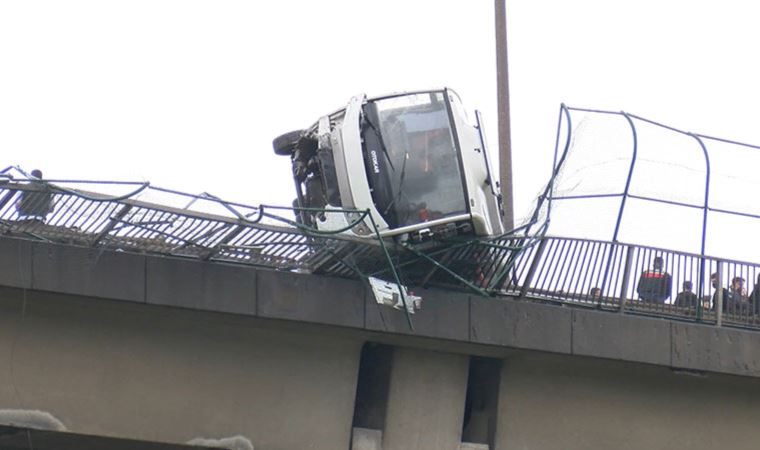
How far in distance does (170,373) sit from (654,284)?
5.29 metres

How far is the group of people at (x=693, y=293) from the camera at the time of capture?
16.8 meters

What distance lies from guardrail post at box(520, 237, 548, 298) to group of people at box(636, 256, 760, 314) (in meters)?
1.23

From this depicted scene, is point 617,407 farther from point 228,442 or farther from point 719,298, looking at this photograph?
point 228,442

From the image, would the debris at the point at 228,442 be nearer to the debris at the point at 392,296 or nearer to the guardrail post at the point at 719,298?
the debris at the point at 392,296

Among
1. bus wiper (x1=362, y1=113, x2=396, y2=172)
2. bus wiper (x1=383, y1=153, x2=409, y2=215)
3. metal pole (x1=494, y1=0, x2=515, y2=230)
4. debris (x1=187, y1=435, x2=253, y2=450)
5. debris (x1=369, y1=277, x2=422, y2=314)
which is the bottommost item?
debris (x1=187, y1=435, x2=253, y2=450)

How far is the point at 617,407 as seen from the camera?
56.5 feet

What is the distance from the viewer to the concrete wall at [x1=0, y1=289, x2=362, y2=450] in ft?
47.7

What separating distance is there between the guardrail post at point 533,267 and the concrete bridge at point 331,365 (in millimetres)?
184

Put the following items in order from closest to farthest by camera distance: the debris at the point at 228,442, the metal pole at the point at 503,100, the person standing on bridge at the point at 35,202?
the person standing on bridge at the point at 35,202 < the debris at the point at 228,442 < the metal pole at the point at 503,100

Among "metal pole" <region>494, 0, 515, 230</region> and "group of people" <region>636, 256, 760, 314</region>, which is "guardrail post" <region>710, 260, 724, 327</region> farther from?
"metal pole" <region>494, 0, 515, 230</region>

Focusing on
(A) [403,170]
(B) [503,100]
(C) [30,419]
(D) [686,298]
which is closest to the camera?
(C) [30,419]

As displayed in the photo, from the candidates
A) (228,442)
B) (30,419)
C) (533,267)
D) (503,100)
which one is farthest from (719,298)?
(503,100)

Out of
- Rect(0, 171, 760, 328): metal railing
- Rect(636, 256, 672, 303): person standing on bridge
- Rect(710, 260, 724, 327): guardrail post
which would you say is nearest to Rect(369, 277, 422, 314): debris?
Rect(0, 171, 760, 328): metal railing

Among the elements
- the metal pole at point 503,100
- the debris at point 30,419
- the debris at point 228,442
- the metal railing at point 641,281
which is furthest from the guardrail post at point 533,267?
the metal pole at point 503,100
